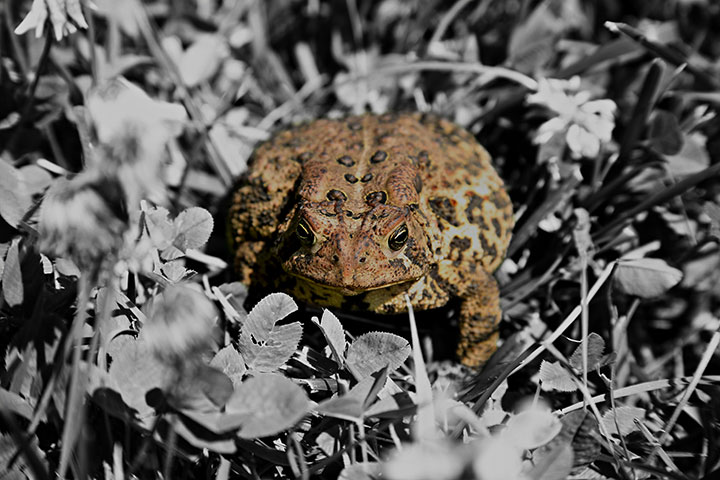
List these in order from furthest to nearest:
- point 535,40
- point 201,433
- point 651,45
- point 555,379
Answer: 1. point 535,40
2. point 651,45
3. point 555,379
4. point 201,433

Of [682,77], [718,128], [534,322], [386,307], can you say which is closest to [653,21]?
[682,77]

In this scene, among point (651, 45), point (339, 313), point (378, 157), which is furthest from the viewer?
point (651, 45)

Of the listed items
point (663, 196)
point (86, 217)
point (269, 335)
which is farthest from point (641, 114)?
point (86, 217)

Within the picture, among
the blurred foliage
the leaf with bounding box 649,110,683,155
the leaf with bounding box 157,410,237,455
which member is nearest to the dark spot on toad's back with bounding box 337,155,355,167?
the blurred foliage

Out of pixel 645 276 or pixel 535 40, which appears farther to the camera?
pixel 535 40

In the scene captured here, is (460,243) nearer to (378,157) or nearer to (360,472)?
(378,157)

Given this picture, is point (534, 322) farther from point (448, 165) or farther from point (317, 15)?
point (317, 15)

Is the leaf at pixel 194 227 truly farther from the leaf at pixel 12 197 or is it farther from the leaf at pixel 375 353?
the leaf at pixel 375 353
